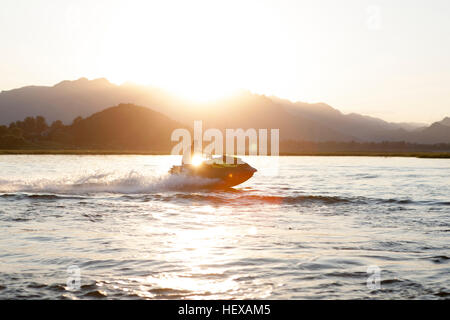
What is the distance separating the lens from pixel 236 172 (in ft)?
107

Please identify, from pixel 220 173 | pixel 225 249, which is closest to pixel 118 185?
pixel 220 173

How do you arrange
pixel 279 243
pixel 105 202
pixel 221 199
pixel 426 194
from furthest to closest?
pixel 426 194, pixel 221 199, pixel 105 202, pixel 279 243

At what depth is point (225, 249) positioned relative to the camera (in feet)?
43.7

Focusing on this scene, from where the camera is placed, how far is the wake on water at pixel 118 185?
31.7 m

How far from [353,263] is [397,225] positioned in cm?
726

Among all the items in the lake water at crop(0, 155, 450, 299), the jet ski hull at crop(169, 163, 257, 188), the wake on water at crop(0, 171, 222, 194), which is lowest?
the lake water at crop(0, 155, 450, 299)

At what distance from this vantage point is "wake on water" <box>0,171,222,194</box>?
31.7 m

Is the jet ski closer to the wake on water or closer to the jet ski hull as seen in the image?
the jet ski hull

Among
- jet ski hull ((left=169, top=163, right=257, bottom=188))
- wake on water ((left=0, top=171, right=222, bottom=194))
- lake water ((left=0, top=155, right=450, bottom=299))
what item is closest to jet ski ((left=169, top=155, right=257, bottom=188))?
jet ski hull ((left=169, top=163, right=257, bottom=188))

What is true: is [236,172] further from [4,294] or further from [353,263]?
[4,294]

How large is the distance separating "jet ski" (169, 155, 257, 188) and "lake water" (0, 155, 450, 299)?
611cm

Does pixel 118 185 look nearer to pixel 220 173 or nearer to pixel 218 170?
pixel 218 170

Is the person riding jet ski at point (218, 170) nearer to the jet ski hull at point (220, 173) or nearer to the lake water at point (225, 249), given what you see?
the jet ski hull at point (220, 173)
